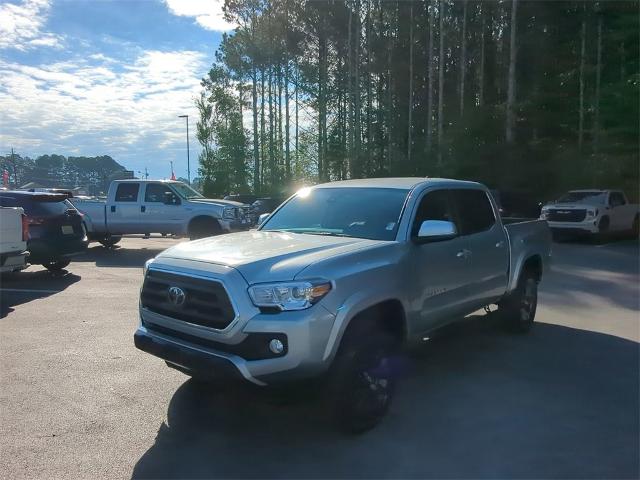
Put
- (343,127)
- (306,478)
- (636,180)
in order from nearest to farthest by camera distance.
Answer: (306,478) < (636,180) < (343,127)

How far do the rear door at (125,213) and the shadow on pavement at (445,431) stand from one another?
12044 millimetres

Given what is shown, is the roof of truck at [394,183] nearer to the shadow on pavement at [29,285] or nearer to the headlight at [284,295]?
the headlight at [284,295]

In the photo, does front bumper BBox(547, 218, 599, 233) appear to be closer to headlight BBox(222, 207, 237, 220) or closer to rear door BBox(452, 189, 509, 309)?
headlight BBox(222, 207, 237, 220)

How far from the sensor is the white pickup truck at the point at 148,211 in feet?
52.2

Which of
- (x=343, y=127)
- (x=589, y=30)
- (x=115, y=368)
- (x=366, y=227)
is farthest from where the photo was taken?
(x=343, y=127)

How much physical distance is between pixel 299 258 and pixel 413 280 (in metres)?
1.16

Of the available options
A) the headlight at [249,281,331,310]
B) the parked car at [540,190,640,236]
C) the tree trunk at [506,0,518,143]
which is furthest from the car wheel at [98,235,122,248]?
the tree trunk at [506,0,518,143]

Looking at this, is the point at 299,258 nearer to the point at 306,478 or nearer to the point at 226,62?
the point at 306,478

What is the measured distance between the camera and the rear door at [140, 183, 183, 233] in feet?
52.5

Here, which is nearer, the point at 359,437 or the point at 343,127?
the point at 359,437

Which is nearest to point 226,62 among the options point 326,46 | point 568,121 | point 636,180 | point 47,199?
point 326,46

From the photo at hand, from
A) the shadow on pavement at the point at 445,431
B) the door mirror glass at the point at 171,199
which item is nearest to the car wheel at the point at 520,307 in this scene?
the shadow on pavement at the point at 445,431

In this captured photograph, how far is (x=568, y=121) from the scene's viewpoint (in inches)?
1219

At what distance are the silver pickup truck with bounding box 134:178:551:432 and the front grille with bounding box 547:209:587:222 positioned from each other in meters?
14.9
